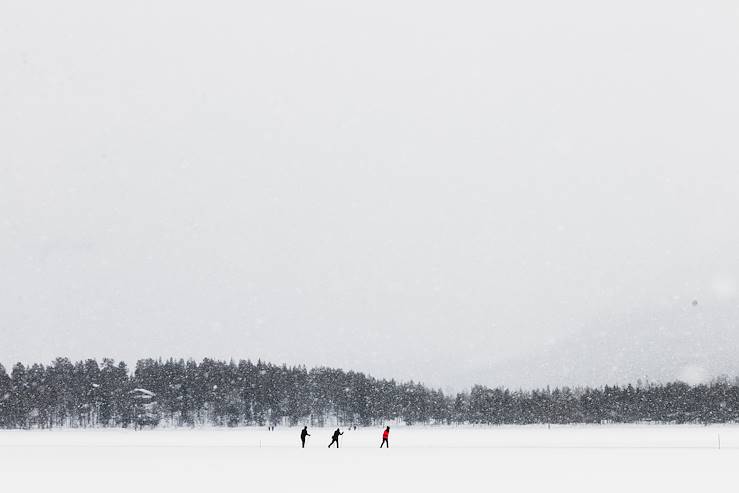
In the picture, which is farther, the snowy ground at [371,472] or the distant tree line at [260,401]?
the distant tree line at [260,401]

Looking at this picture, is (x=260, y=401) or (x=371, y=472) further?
(x=260, y=401)

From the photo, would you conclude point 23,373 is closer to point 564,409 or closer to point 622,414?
point 564,409

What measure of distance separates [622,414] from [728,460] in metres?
155

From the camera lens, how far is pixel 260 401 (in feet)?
537

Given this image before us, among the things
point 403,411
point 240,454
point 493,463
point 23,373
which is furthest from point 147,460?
point 403,411

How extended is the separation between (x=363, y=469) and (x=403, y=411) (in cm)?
15712

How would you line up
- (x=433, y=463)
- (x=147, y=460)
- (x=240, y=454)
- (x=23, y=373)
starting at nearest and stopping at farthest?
(x=433, y=463), (x=147, y=460), (x=240, y=454), (x=23, y=373)

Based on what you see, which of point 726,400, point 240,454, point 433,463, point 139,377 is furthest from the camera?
point 726,400

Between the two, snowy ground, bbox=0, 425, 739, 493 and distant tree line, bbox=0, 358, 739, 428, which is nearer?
snowy ground, bbox=0, 425, 739, 493

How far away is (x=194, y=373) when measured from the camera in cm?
16600

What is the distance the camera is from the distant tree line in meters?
151

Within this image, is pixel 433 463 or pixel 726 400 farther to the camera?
pixel 726 400

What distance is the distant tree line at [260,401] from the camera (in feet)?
495

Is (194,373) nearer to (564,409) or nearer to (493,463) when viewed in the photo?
(564,409)
